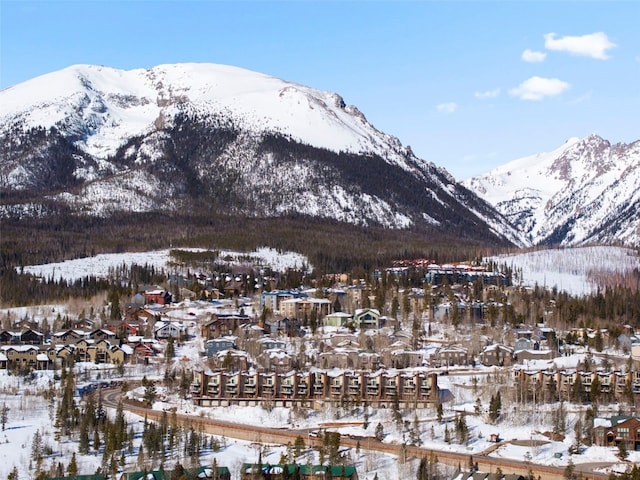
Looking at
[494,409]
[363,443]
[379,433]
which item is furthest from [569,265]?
[363,443]

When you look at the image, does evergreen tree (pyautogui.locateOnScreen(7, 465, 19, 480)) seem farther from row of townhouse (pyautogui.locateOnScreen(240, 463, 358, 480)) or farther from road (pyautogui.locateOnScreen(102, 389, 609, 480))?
road (pyautogui.locateOnScreen(102, 389, 609, 480))

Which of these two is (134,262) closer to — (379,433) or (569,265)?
(569,265)

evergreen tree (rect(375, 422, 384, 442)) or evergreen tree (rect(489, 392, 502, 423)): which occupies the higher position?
evergreen tree (rect(489, 392, 502, 423))

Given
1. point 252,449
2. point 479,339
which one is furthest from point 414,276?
point 252,449

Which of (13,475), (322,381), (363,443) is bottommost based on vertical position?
(13,475)

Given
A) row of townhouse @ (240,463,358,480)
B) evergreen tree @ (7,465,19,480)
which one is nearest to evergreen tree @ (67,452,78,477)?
evergreen tree @ (7,465,19,480)

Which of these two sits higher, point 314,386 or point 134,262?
point 134,262
